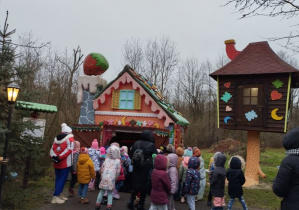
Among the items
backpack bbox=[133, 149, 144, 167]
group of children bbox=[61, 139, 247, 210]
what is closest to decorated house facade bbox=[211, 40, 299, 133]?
group of children bbox=[61, 139, 247, 210]

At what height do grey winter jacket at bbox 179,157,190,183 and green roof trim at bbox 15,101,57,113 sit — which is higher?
green roof trim at bbox 15,101,57,113

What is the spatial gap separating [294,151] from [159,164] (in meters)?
2.76

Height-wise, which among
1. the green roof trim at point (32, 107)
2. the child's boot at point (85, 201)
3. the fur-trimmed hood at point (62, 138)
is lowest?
the child's boot at point (85, 201)

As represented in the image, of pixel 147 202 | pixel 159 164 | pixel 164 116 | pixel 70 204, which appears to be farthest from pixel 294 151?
pixel 164 116

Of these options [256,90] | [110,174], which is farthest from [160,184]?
→ [256,90]

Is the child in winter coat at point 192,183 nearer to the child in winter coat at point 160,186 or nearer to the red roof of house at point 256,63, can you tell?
the child in winter coat at point 160,186

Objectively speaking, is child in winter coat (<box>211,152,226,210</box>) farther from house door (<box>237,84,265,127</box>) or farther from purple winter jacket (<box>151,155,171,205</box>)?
house door (<box>237,84,265,127</box>)

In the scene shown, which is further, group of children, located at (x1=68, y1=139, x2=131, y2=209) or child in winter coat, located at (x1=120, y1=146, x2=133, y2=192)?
child in winter coat, located at (x1=120, y1=146, x2=133, y2=192)

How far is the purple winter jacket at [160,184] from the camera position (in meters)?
5.52

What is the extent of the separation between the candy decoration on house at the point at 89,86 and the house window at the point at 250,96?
5.94 m

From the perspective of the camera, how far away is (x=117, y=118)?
10.8 metres

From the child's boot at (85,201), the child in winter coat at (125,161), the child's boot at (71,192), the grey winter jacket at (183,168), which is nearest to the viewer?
the child's boot at (85,201)

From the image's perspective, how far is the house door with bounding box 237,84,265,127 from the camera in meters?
10.6

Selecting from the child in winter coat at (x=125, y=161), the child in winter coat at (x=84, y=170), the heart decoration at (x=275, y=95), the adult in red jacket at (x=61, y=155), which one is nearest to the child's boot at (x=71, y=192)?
the adult in red jacket at (x=61, y=155)
